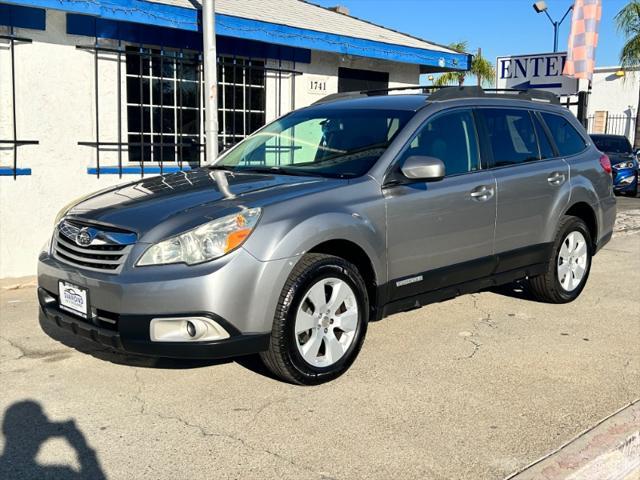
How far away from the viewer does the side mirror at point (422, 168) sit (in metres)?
4.33

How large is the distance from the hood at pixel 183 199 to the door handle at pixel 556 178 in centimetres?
228

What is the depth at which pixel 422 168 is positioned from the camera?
4.33 m

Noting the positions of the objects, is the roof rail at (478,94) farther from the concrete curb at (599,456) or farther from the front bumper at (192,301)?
the concrete curb at (599,456)

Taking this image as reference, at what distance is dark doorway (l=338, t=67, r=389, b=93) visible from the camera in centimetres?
1023

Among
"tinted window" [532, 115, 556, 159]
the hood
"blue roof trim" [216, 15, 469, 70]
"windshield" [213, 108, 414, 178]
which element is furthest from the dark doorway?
the hood

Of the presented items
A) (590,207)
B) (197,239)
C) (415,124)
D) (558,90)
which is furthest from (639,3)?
(197,239)

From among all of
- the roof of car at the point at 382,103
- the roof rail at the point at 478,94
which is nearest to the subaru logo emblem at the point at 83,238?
the roof of car at the point at 382,103

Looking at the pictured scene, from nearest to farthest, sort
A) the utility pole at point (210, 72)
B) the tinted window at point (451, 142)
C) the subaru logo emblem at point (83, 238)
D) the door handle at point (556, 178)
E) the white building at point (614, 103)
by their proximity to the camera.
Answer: the subaru logo emblem at point (83, 238) < the tinted window at point (451, 142) < the door handle at point (556, 178) < the utility pole at point (210, 72) < the white building at point (614, 103)

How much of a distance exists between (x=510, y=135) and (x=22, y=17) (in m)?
4.94

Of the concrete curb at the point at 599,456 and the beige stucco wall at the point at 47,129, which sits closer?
the concrete curb at the point at 599,456

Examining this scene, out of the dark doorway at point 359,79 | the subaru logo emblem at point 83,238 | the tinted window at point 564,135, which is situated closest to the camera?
the subaru logo emblem at point 83,238

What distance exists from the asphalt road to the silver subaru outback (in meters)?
0.36

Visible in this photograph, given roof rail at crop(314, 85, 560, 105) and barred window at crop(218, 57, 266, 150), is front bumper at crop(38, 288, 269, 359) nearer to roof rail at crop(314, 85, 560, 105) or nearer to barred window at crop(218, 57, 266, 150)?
roof rail at crop(314, 85, 560, 105)

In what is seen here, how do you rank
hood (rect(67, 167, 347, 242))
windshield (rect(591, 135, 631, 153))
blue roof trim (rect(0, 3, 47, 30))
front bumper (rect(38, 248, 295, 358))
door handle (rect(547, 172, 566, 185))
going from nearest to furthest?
front bumper (rect(38, 248, 295, 358))
hood (rect(67, 167, 347, 242))
door handle (rect(547, 172, 566, 185))
blue roof trim (rect(0, 3, 47, 30))
windshield (rect(591, 135, 631, 153))
